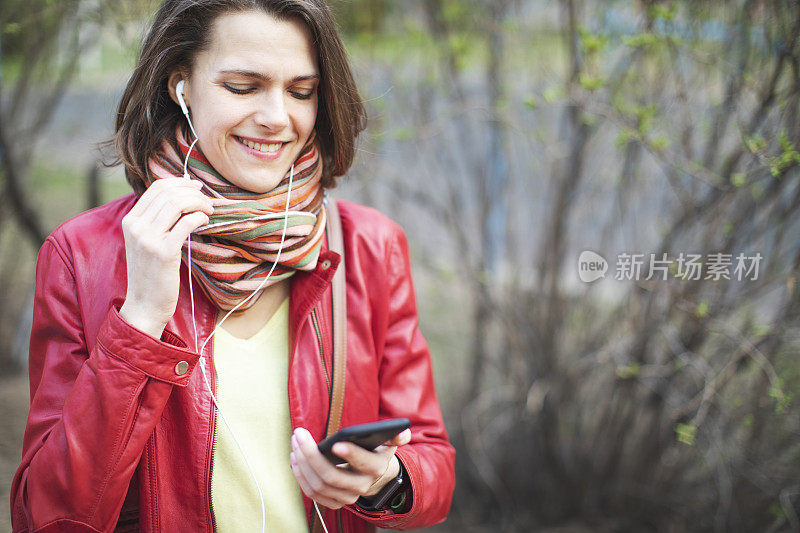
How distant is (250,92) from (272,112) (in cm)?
7

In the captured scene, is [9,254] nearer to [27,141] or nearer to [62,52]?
[27,141]

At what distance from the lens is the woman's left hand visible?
1214 mm

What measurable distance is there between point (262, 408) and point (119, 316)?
15.5 inches

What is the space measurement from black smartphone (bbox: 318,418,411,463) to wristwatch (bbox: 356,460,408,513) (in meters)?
0.22

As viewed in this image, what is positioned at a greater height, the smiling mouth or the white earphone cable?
the smiling mouth

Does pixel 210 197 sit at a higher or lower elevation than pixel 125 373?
higher

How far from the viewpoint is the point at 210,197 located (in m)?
1.41

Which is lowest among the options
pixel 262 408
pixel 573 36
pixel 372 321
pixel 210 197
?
pixel 262 408

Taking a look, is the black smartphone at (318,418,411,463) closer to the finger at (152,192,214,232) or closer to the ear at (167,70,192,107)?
the finger at (152,192,214,232)

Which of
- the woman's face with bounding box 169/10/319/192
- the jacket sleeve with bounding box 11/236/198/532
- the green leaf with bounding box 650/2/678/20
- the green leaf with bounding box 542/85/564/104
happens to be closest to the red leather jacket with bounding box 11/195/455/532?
the jacket sleeve with bounding box 11/236/198/532

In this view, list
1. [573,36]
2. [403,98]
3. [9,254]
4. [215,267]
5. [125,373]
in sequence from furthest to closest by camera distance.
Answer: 1. [403,98]
2. [9,254]
3. [573,36]
4. [215,267]
5. [125,373]

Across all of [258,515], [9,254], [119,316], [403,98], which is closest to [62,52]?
[9,254]

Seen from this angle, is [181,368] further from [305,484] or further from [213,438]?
[305,484]

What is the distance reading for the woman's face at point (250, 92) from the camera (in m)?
1.37
